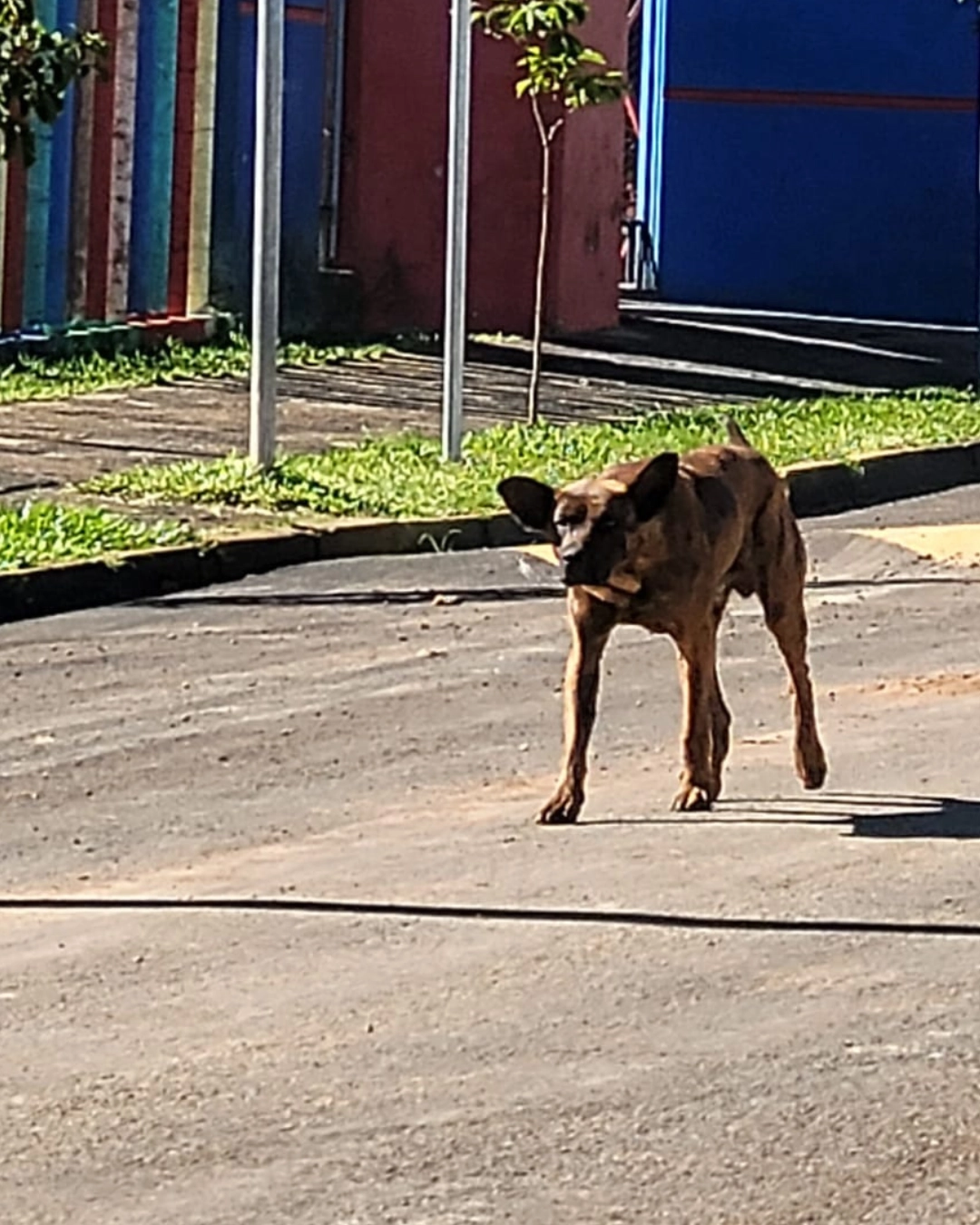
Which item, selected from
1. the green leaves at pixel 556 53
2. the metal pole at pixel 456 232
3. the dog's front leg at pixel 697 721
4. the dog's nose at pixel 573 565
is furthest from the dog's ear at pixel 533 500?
the green leaves at pixel 556 53

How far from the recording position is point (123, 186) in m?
20.3

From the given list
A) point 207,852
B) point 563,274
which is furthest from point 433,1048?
point 563,274

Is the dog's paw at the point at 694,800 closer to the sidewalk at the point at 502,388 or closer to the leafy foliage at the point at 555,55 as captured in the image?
the sidewalk at the point at 502,388

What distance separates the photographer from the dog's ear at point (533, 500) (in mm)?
7508

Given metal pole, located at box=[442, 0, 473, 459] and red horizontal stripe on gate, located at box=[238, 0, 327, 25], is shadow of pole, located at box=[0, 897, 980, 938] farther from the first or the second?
red horizontal stripe on gate, located at box=[238, 0, 327, 25]

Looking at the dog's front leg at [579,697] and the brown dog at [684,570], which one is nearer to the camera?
the brown dog at [684,570]

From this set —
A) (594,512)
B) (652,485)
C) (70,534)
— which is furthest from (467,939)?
(70,534)

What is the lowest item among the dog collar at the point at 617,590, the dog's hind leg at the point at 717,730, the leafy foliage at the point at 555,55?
the dog's hind leg at the point at 717,730

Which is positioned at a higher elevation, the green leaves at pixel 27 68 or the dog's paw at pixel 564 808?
the green leaves at pixel 27 68

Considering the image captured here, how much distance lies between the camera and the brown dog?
7.46 m

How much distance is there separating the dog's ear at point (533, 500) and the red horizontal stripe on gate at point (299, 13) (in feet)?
46.6

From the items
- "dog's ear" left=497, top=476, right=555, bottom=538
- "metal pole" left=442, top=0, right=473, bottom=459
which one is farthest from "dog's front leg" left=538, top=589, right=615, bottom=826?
"metal pole" left=442, top=0, right=473, bottom=459

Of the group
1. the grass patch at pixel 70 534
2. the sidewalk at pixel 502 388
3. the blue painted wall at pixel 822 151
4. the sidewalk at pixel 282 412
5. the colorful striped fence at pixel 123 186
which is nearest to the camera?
the grass patch at pixel 70 534

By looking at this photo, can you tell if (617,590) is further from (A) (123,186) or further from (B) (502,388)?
(A) (123,186)
